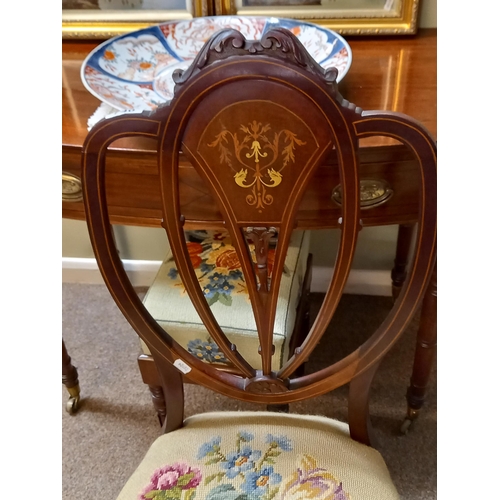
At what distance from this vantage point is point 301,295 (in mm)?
956

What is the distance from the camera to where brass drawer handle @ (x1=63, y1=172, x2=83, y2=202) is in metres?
0.72

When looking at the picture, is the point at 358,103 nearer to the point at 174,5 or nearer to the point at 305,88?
the point at 305,88

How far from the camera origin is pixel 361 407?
667 millimetres

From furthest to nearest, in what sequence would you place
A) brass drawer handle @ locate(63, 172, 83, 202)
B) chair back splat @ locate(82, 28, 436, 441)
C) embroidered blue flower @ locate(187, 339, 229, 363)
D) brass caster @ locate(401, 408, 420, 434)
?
1. brass caster @ locate(401, 408, 420, 434)
2. embroidered blue flower @ locate(187, 339, 229, 363)
3. brass drawer handle @ locate(63, 172, 83, 202)
4. chair back splat @ locate(82, 28, 436, 441)

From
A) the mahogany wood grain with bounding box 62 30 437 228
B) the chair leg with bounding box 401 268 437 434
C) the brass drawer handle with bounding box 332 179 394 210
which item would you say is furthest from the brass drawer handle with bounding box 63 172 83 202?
the chair leg with bounding box 401 268 437 434

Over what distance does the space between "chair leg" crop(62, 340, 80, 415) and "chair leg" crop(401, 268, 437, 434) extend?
0.73m

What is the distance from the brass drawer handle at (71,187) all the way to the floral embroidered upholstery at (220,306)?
212 millimetres

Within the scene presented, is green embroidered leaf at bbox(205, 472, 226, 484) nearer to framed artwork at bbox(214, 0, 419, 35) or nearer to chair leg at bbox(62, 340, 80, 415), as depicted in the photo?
chair leg at bbox(62, 340, 80, 415)

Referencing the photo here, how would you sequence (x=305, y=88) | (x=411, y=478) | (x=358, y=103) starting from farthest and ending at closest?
(x=411, y=478)
(x=358, y=103)
(x=305, y=88)

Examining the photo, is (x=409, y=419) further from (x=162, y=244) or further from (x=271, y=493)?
(x=162, y=244)

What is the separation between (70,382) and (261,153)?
87 centimetres

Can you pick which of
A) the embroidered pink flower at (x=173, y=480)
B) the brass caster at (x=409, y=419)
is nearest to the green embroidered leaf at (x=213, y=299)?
the embroidered pink flower at (x=173, y=480)
